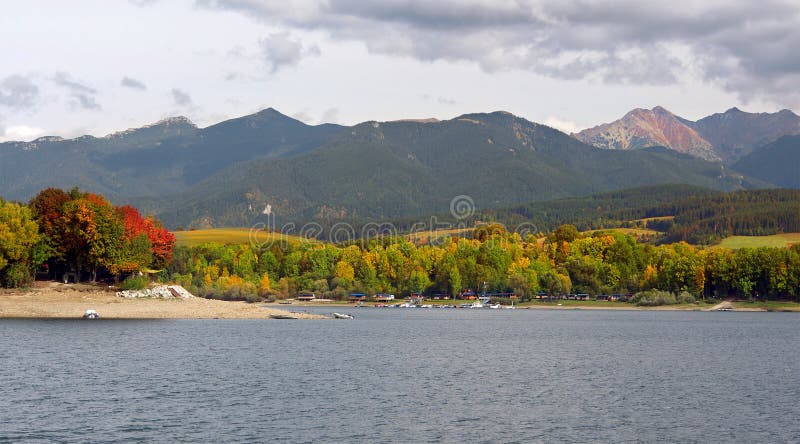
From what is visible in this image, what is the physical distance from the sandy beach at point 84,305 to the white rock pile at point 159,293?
3.24 feet

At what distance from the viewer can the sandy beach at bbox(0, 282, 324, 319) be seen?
11575cm

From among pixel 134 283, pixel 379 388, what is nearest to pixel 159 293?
pixel 134 283

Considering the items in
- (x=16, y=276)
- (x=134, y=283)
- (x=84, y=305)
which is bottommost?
(x=84, y=305)

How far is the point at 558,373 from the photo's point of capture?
73.3 m

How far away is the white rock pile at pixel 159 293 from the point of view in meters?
127

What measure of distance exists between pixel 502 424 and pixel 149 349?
1756 inches

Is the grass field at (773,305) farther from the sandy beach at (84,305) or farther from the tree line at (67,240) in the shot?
the tree line at (67,240)

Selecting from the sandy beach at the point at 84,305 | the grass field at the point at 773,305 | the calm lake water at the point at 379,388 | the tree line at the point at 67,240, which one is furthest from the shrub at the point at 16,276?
the grass field at the point at 773,305

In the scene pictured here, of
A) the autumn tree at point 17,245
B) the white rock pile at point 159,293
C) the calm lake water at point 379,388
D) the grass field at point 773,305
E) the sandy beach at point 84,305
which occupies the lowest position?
the calm lake water at point 379,388

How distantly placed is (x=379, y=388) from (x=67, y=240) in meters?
79.8

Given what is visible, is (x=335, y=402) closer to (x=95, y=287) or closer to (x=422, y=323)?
(x=95, y=287)

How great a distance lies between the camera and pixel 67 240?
126750 millimetres

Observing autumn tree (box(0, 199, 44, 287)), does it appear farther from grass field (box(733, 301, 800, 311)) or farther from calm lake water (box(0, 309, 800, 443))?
grass field (box(733, 301, 800, 311))

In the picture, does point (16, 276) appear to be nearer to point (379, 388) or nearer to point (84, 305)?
point (84, 305)
